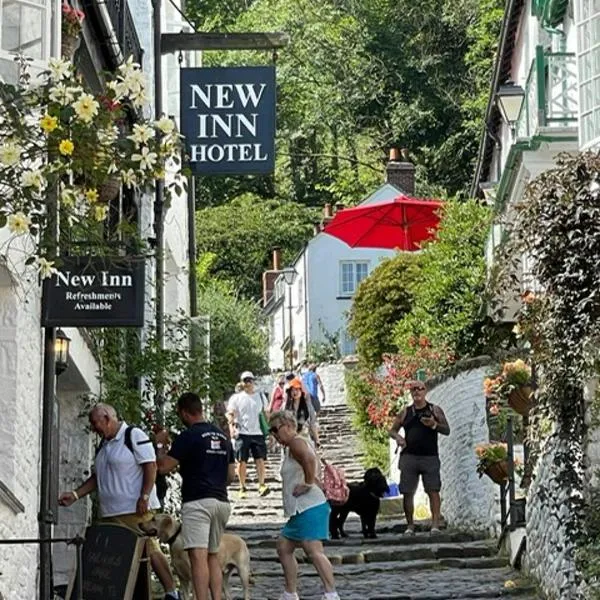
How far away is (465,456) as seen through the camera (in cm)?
1858

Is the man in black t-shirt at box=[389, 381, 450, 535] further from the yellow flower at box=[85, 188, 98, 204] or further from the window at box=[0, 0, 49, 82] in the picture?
the yellow flower at box=[85, 188, 98, 204]

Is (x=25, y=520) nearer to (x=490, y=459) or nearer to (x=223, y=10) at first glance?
(x=490, y=459)

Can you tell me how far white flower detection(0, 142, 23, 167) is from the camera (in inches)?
313

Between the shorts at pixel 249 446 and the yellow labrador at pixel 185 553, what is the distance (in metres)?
10.7

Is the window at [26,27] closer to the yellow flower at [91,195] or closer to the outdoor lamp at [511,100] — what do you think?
the yellow flower at [91,195]

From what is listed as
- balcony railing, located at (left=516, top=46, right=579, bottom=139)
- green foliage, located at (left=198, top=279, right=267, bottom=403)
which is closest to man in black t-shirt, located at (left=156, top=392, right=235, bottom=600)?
balcony railing, located at (left=516, top=46, right=579, bottom=139)

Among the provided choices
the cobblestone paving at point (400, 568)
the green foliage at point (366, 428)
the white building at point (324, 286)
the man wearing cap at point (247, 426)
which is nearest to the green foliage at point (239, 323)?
the white building at point (324, 286)

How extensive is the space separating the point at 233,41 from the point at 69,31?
444 centimetres

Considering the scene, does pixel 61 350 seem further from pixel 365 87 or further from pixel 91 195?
pixel 365 87

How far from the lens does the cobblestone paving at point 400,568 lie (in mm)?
13773

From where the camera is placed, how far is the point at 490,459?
16.1 meters

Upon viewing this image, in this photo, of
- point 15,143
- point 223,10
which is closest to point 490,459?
point 15,143

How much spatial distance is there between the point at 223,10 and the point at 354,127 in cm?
776

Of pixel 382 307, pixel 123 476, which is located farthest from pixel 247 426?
pixel 123 476
